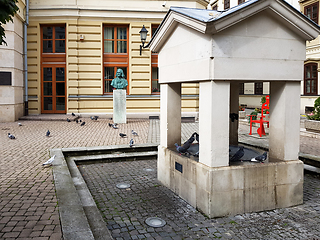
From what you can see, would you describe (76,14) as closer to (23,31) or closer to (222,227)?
(23,31)

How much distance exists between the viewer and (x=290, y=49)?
556 cm

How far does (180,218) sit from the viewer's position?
5.23 metres

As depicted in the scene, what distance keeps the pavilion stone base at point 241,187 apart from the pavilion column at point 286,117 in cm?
23

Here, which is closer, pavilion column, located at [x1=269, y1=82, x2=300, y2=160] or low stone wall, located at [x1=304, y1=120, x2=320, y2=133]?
pavilion column, located at [x1=269, y1=82, x2=300, y2=160]

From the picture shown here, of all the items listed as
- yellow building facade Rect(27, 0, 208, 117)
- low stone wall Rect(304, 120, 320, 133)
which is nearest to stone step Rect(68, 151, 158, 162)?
low stone wall Rect(304, 120, 320, 133)

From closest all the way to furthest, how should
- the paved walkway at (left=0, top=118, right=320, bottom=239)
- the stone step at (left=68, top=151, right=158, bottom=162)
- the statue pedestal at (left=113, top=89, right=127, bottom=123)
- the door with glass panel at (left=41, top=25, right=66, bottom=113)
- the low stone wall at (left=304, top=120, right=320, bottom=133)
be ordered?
1. the paved walkway at (left=0, top=118, right=320, bottom=239)
2. the stone step at (left=68, top=151, right=158, bottom=162)
3. the low stone wall at (left=304, top=120, right=320, bottom=133)
4. the statue pedestal at (left=113, top=89, right=127, bottom=123)
5. the door with glass panel at (left=41, top=25, right=66, bottom=113)

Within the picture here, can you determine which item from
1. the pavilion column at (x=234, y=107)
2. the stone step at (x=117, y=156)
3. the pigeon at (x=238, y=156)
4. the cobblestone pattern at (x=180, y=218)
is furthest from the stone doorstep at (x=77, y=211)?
the pavilion column at (x=234, y=107)

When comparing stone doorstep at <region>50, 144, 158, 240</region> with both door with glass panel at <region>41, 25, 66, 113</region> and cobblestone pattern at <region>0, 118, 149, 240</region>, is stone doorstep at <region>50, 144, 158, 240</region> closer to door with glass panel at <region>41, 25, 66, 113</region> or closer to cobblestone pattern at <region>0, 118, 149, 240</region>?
cobblestone pattern at <region>0, 118, 149, 240</region>

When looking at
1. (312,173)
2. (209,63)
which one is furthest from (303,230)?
(312,173)

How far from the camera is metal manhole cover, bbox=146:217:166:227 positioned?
4930mm

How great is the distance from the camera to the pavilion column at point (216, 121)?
519 cm

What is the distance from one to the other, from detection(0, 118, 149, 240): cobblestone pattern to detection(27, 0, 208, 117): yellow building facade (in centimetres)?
782

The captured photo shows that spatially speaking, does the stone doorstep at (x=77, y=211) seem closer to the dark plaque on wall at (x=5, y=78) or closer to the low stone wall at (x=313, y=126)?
the low stone wall at (x=313, y=126)

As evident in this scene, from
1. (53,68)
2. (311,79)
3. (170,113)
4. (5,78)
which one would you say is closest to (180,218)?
(170,113)
